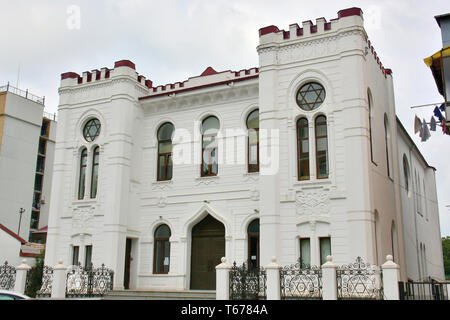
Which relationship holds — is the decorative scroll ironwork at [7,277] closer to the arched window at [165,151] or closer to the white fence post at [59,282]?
the white fence post at [59,282]

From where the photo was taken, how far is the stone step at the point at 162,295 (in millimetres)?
16516

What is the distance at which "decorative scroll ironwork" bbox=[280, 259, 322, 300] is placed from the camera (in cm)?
1431

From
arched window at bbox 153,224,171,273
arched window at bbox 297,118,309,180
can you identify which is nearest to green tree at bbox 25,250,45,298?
arched window at bbox 153,224,171,273

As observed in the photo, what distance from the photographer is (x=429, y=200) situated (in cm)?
3034

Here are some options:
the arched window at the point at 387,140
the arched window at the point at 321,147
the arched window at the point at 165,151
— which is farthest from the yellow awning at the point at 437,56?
the arched window at the point at 165,151

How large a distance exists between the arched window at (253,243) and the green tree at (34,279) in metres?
8.81

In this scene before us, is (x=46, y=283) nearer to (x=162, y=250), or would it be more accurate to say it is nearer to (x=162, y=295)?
(x=162, y=250)

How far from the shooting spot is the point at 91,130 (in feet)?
70.9

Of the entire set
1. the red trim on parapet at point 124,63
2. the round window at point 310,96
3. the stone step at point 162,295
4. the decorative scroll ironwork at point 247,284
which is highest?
the red trim on parapet at point 124,63

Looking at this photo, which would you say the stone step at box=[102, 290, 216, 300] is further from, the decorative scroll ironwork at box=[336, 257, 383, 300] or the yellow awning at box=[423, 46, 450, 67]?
the yellow awning at box=[423, 46, 450, 67]

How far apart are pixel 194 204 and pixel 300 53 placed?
278 inches

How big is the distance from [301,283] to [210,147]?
723 centimetres

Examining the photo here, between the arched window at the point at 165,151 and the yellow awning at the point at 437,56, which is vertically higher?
the yellow awning at the point at 437,56

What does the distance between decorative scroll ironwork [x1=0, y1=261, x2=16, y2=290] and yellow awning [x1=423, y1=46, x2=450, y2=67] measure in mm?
16690
